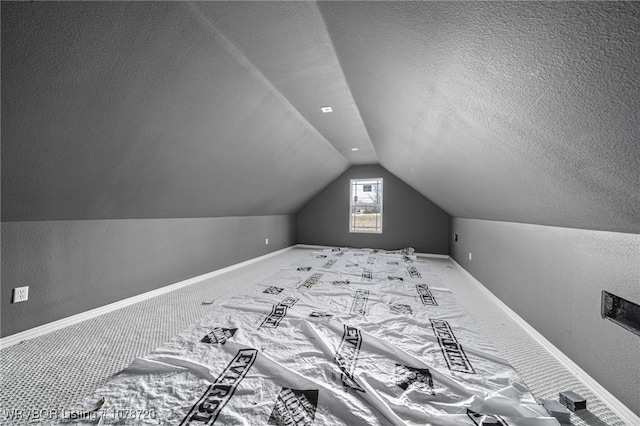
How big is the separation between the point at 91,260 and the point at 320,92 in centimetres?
258

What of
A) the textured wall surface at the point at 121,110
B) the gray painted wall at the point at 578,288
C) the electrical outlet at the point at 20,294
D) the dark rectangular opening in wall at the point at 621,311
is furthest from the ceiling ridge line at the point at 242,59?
the dark rectangular opening in wall at the point at 621,311

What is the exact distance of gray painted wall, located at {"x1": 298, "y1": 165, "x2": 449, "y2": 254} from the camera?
5.38 meters

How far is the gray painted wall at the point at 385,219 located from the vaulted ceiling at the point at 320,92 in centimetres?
299

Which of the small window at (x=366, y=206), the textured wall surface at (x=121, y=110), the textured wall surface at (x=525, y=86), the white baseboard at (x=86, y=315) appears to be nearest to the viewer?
the textured wall surface at (x=525, y=86)

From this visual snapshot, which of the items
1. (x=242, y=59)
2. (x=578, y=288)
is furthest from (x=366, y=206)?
(x=242, y=59)

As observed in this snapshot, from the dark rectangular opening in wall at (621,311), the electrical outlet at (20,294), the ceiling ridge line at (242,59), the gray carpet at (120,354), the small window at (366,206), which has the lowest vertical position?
the gray carpet at (120,354)

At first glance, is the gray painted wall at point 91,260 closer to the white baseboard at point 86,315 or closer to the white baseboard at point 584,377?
the white baseboard at point 86,315

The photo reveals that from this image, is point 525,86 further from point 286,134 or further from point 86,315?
point 86,315

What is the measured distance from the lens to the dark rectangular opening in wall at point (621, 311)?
1140 mm

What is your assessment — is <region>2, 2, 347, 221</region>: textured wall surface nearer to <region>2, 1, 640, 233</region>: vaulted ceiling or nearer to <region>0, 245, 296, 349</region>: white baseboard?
<region>2, 1, 640, 233</region>: vaulted ceiling

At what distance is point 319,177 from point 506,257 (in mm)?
3426

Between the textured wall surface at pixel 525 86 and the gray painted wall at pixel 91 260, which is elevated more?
the textured wall surface at pixel 525 86

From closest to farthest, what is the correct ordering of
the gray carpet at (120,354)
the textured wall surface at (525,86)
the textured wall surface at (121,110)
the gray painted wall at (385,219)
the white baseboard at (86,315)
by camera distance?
the textured wall surface at (525,86) → the textured wall surface at (121,110) → the gray carpet at (120,354) → the white baseboard at (86,315) → the gray painted wall at (385,219)

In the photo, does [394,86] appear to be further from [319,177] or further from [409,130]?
[319,177]
